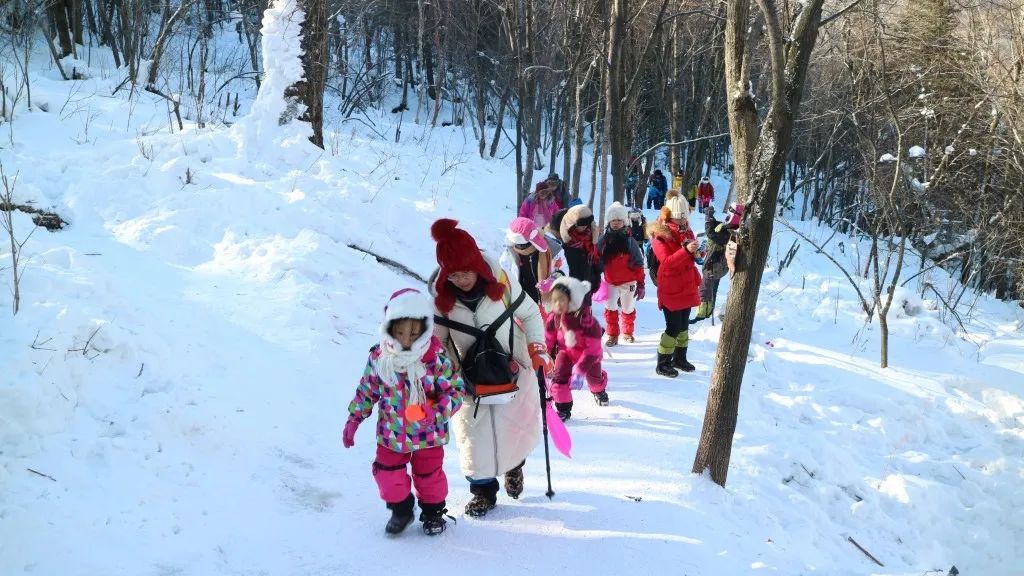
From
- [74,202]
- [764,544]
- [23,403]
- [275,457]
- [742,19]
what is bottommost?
[764,544]

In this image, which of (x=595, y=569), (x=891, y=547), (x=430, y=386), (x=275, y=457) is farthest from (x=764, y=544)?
(x=275, y=457)

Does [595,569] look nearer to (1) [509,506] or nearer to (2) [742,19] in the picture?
(1) [509,506]

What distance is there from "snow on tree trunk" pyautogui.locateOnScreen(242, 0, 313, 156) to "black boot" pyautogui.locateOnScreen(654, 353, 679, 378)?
596cm

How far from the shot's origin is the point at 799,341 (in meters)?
8.54

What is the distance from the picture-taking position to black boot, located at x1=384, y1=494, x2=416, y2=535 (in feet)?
12.0

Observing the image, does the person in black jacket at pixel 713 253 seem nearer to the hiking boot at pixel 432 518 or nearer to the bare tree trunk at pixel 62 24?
A: the hiking boot at pixel 432 518

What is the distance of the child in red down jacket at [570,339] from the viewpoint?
5320 millimetres

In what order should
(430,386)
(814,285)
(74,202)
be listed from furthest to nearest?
(814,285) → (74,202) → (430,386)

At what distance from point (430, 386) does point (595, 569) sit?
1.31m

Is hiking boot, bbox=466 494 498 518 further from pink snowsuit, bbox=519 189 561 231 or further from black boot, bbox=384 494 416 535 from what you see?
pink snowsuit, bbox=519 189 561 231

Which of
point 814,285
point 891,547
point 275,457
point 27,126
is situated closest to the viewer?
point 275,457

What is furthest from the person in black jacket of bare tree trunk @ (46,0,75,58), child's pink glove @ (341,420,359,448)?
bare tree trunk @ (46,0,75,58)

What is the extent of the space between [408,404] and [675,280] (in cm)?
388

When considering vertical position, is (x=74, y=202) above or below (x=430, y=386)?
above
